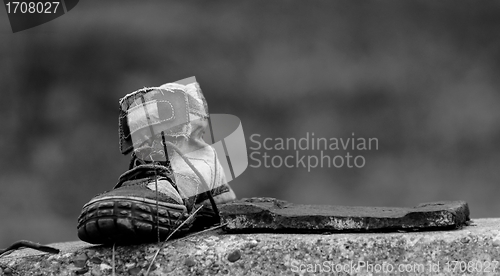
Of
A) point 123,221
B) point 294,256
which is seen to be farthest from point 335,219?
point 123,221

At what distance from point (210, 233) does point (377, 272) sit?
29 centimetres

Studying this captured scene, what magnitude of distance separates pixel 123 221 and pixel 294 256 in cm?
26

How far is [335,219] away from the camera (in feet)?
3.40

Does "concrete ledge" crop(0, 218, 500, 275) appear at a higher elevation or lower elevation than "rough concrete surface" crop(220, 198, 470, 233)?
lower

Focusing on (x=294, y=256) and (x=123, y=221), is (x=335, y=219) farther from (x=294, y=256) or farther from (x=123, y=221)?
(x=123, y=221)

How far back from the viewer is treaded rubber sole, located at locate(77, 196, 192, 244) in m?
0.99

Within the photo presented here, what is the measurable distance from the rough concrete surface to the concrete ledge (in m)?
0.02

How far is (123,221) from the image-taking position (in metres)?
0.99

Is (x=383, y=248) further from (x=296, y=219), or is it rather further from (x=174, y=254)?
(x=174, y=254)

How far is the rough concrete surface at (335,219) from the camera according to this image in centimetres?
100

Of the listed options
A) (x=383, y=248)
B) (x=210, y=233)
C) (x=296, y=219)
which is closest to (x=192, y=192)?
(x=210, y=233)

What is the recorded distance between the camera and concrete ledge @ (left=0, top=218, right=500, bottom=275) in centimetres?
95

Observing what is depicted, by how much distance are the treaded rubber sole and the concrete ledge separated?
0.09 feet

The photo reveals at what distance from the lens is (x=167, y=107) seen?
118cm
